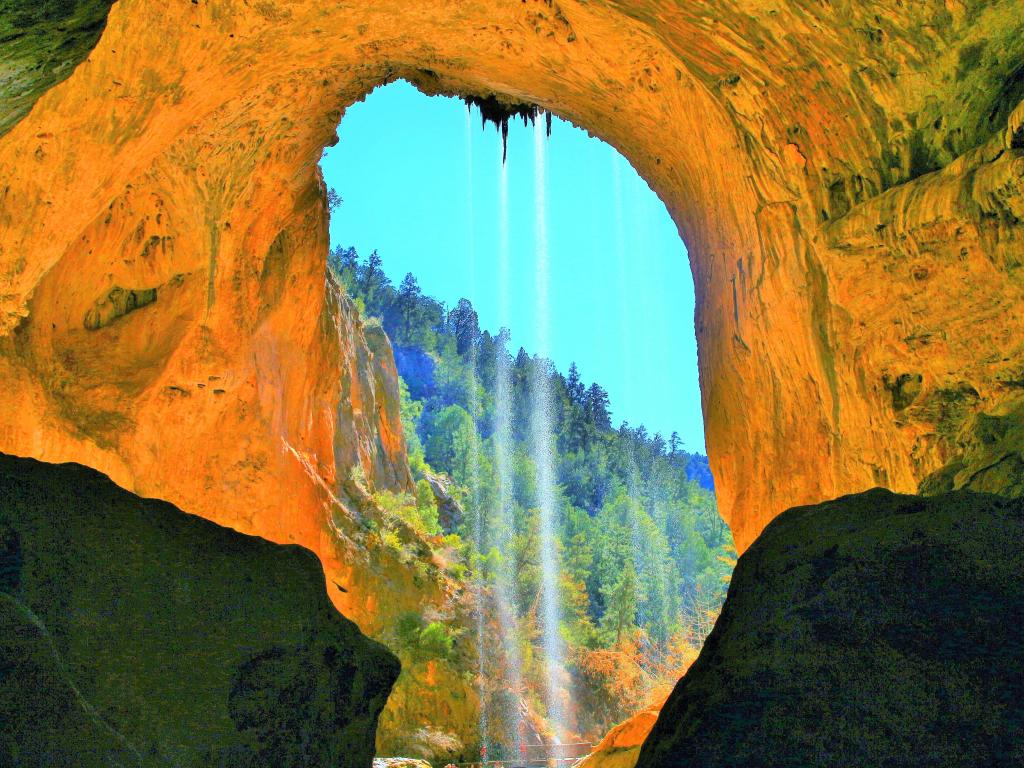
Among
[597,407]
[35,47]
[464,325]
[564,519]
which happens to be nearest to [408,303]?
[464,325]

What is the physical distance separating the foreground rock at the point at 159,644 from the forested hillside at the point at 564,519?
1223 cm

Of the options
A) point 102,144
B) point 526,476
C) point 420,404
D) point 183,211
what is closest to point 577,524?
point 526,476

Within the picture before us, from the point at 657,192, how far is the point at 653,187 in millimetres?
86

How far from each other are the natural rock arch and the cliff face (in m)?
0.02

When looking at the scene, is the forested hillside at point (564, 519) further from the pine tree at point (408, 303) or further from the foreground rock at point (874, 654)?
the foreground rock at point (874, 654)

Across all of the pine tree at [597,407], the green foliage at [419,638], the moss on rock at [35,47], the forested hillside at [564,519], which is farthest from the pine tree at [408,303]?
the moss on rock at [35,47]

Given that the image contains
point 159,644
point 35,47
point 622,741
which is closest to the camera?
point 159,644

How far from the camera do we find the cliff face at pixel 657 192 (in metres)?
4.77

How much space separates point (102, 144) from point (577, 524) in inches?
1650

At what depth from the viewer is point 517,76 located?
762 centimetres

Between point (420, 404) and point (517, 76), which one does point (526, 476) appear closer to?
point (420, 404)

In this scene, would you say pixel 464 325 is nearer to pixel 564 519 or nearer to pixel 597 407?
pixel 597 407

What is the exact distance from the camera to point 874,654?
2.50 meters

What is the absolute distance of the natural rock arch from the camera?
4773 mm
